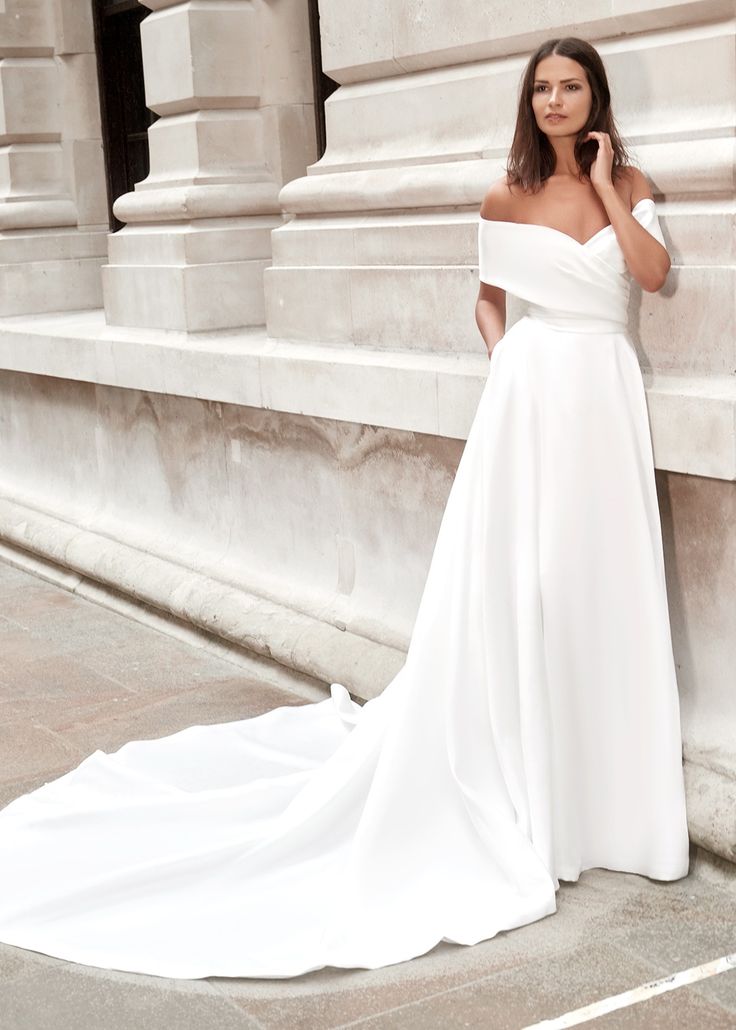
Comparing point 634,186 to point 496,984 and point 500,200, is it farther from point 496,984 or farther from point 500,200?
point 496,984

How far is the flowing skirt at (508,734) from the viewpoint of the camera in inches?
155

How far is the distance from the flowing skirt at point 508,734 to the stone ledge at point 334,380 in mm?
136

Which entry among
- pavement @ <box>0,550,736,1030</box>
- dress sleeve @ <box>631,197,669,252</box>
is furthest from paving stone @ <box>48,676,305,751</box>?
dress sleeve @ <box>631,197,669,252</box>

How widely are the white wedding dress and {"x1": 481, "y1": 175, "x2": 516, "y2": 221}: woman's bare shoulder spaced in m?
0.04

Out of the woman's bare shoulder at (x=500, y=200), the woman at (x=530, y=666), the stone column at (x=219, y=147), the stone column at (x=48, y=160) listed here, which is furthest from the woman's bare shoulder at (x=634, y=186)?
the stone column at (x=48, y=160)

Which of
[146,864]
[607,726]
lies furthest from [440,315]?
[146,864]

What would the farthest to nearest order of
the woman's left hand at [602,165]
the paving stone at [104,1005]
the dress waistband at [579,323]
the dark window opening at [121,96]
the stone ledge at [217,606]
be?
the dark window opening at [121,96] < the stone ledge at [217,606] < the dress waistband at [579,323] < the woman's left hand at [602,165] < the paving stone at [104,1005]

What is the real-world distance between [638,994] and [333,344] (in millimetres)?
2954

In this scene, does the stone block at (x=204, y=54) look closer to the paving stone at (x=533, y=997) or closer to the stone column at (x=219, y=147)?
the stone column at (x=219, y=147)

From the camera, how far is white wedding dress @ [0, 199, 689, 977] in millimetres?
3943

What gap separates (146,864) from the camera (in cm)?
402


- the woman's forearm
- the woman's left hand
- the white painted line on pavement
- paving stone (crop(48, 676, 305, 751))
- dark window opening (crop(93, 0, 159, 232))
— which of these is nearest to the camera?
the white painted line on pavement

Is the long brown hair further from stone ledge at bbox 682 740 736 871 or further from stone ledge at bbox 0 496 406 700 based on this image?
stone ledge at bbox 0 496 406 700

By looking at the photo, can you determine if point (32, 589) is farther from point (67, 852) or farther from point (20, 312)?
point (67, 852)
